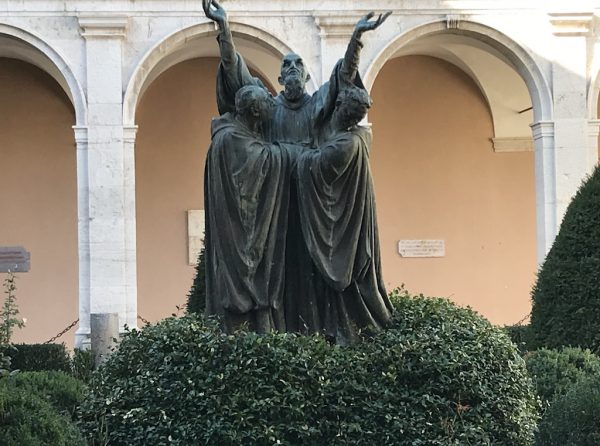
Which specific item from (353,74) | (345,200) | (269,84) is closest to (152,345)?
(345,200)

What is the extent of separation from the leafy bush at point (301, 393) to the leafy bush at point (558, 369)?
5.89 ft

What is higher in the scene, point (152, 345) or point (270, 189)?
point (270, 189)

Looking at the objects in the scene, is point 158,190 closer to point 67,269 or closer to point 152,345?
point 67,269

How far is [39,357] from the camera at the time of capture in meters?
12.8

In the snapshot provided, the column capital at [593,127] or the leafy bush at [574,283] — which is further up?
the column capital at [593,127]

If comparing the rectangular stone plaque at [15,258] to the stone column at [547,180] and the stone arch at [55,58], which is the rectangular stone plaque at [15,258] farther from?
the stone column at [547,180]

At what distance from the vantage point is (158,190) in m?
19.5

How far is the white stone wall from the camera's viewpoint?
1598 centimetres

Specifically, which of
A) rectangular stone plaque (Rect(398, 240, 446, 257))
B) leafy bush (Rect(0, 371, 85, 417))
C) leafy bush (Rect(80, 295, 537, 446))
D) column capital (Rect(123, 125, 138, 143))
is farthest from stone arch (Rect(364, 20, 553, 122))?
leafy bush (Rect(80, 295, 537, 446))

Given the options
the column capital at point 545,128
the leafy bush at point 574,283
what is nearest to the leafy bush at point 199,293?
the leafy bush at point 574,283

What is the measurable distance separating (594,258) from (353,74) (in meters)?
3.44

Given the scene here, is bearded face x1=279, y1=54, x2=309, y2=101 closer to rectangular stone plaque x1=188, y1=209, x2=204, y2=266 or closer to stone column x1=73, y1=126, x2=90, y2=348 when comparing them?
stone column x1=73, y1=126, x2=90, y2=348

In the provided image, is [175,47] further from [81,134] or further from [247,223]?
[247,223]

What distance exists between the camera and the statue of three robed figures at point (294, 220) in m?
5.56
